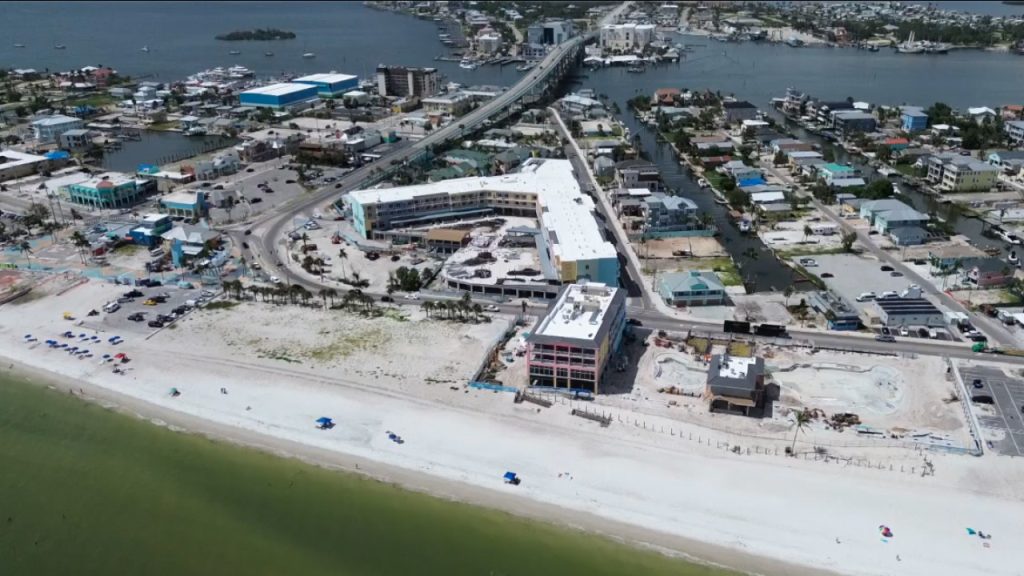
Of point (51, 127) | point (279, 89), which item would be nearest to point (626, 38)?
point (279, 89)

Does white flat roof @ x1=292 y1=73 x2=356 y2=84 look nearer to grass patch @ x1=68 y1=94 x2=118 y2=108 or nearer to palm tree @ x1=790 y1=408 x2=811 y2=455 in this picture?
grass patch @ x1=68 y1=94 x2=118 y2=108

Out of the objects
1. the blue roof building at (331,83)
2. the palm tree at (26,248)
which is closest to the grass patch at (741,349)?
the palm tree at (26,248)

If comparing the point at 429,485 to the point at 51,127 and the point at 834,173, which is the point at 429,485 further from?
the point at 51,127

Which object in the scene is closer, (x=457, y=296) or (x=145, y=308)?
(x=145, y=308)

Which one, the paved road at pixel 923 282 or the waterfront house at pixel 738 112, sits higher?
the waterfront house at pixel 738 112

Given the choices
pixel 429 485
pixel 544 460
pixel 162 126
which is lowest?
pixel 429 485

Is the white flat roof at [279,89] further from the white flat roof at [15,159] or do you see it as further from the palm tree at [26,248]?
the palm tree at [26,248]
